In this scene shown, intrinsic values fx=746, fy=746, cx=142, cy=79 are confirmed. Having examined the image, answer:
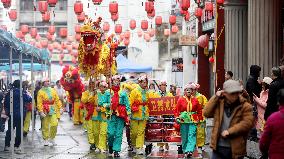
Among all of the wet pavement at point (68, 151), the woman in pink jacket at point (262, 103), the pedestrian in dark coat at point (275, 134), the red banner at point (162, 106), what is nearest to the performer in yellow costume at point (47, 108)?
the wet pavement at point (68, 151)

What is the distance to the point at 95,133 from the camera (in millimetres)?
19734

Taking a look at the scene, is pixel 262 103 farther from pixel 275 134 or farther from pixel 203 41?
pixel 203 41

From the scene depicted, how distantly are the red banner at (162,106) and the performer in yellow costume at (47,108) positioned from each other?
336 centimetres

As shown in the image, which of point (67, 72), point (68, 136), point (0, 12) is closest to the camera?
point (68, 136)

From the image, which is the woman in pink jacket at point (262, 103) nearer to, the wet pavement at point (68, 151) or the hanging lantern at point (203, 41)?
the wet pavement at point (68, 151)

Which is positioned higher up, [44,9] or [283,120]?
[44,9]

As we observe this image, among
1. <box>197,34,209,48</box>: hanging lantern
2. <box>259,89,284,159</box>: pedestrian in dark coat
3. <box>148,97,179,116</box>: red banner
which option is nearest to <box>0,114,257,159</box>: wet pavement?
<box>148,97,179,116</box>: red banner

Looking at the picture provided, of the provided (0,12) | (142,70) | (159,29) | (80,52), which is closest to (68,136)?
(80,52)

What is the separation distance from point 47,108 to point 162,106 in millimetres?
3700

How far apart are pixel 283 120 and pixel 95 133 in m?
10.9

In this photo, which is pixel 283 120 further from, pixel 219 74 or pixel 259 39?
pixel 219 74

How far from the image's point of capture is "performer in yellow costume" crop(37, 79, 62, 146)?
826 inches

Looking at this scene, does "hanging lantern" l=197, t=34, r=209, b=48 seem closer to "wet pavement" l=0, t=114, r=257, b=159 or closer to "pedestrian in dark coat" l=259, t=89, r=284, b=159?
"wet pavement" l=0, t=114, r=257, b=159

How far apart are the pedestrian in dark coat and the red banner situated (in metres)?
9.50
